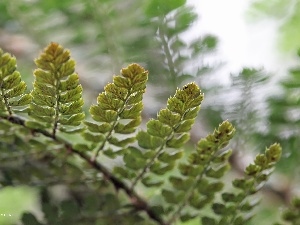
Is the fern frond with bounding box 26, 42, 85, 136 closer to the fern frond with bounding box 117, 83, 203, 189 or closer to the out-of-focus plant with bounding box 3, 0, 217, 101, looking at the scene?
the fern frond with bounding box 117, 83, 203, 189

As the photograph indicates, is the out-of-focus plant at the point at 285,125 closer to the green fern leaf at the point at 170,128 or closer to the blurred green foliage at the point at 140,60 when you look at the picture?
the blurred green foliage at the point at 140,60

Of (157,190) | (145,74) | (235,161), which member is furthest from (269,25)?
(145,74)

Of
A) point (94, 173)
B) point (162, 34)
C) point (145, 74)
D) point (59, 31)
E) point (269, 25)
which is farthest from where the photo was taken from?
point (269, 25)

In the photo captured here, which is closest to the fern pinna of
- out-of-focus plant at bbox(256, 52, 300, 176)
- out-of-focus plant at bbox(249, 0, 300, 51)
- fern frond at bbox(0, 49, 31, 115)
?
fern frond at bbox(0, 49, 31, 115)

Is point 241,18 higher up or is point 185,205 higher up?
point 241,18

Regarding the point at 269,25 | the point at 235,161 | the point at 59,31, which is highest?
the point at 269,25

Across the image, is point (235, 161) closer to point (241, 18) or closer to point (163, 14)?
point (163, 14)

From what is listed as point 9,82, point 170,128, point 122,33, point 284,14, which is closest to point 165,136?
point 170,128

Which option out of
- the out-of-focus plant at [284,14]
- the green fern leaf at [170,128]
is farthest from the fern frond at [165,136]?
the out-of-focus plant at [284,14]
